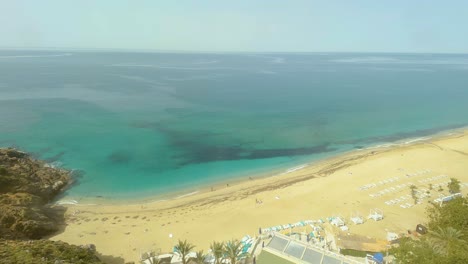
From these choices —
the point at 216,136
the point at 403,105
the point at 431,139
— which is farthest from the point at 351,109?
the point at 216,136

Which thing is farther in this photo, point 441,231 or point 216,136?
point 216,136

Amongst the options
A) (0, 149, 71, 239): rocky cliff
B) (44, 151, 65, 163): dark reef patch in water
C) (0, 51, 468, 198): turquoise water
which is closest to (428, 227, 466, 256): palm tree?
(0, 51, 468, 198): turquoise water

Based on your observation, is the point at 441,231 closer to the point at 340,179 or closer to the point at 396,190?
the point at 396,190

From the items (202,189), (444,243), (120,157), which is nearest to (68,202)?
(120,157)

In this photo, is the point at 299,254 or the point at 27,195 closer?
the point at 299,254

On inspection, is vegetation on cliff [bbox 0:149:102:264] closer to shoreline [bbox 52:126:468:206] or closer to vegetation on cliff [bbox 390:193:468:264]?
shoreline [bbox 52:126:468:206]

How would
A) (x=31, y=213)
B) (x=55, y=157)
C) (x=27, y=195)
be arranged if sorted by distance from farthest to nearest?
(x=55, y=157)
(x=27, y=195)
(x=31, y=213)

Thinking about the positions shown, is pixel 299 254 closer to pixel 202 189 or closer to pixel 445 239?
pixel 445 239
